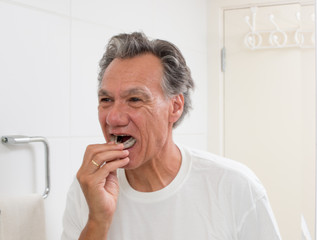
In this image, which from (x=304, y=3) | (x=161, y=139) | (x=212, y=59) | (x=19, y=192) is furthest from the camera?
(x=212, y=59)

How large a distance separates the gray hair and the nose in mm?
155

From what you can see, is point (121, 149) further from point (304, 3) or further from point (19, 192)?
point (304, 3)

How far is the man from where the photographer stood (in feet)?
4.00

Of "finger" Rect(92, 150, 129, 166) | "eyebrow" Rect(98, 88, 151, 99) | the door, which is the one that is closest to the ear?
"eyebrow" Rect(98, 88, 151, 99)

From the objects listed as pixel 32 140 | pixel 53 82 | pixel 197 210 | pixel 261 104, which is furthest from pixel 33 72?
pixel 261 104

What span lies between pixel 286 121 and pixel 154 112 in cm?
142

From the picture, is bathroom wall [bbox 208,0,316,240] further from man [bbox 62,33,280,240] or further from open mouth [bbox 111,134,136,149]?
open mouth [bbox 111,134,136,149]

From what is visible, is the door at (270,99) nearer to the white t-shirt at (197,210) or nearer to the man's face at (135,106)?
the white t-shirt at (197,210)

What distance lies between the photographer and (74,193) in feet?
4.60

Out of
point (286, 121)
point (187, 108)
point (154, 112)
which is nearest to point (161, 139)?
point (154, 112)

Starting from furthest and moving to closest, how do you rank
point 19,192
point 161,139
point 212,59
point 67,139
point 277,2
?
1. point 212,59
2. point 277,2
3. point 67,139
4. point 19,192
5. point 161,139

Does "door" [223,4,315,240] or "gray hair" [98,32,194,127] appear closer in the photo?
"gray hair" [98,32,194,127]

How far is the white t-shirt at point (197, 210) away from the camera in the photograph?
126 centimetres

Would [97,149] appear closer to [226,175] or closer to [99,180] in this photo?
[99,180]
